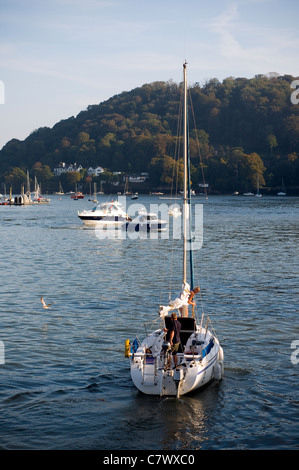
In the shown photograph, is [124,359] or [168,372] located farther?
[124,359]

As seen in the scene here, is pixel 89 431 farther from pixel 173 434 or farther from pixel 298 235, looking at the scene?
pixel 298 235

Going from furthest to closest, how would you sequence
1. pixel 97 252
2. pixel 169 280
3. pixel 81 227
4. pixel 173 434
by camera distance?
pixel 81 227
pixel 97 252
pixel 169 280
pixel 173 434

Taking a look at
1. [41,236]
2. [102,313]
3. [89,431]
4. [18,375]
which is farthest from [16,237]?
[89,431]

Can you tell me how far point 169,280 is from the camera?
4362 centimetres

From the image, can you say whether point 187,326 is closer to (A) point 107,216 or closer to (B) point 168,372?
(B) point 168,372

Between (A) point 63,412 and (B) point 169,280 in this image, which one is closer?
(A) point 63,412

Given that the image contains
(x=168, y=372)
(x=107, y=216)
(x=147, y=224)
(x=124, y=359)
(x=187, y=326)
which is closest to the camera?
(x=168, y=372)

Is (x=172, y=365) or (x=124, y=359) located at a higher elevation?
(x=172, y=365)

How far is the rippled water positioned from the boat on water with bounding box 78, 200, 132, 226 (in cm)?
3339

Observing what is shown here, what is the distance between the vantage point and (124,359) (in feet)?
80.6

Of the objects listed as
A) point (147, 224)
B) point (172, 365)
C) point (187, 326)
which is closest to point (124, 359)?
point (187, 326)

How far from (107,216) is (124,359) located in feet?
214
